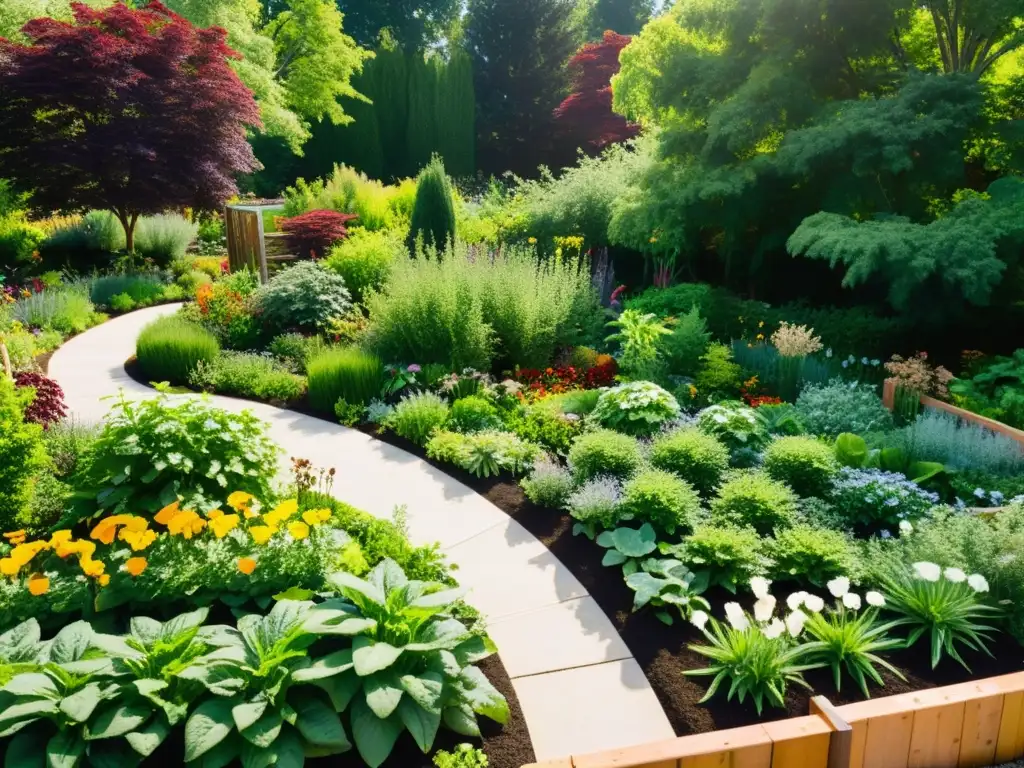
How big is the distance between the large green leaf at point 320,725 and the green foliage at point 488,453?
2.45 metres

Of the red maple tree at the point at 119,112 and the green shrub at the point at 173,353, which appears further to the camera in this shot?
the red maple tree at the point at 119,112

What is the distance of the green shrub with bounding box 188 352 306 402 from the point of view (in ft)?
21.8

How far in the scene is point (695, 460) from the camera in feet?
14.3

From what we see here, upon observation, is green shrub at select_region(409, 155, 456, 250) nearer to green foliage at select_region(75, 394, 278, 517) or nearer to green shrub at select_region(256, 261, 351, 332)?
green shrub at select_region(256, 261, 351, 332)

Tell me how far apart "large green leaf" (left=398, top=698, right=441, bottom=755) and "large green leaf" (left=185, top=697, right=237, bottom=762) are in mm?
541

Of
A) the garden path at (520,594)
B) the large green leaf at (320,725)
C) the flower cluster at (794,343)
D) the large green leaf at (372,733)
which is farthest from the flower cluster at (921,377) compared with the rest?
the large green leaf at (320,725)

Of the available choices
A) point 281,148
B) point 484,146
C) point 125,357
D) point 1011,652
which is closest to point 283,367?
point 125,357

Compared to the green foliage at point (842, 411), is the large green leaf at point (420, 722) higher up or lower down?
lower down

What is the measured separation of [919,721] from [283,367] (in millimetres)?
6141

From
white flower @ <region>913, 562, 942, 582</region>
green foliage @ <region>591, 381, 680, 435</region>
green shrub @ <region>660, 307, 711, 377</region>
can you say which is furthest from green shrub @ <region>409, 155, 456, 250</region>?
white flower @ <region>913, 562, 942, 582</region>

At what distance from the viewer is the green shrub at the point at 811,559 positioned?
3.47 m

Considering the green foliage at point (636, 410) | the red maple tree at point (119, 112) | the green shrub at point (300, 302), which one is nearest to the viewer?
the green foliage at point (636, 410)

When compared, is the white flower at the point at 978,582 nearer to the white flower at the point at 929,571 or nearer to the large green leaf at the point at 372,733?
the white flower at the point at 929,571

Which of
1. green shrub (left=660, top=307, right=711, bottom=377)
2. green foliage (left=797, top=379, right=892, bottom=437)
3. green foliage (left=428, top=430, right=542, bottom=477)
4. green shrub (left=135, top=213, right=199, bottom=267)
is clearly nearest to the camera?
green foliage (left=428, top=430, right=542, bottom=477)
